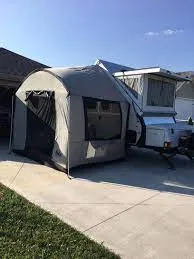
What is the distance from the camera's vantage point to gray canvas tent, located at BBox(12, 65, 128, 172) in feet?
26.9

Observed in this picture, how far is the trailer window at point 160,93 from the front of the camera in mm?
10266

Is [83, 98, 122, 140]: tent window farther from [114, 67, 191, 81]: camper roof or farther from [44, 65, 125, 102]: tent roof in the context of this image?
[114, 67, 191, 81]: camper roof

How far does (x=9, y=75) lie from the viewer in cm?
1288

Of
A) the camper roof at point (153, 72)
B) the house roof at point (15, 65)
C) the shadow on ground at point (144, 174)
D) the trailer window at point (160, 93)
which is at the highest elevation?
the house roof at point (15, 65)

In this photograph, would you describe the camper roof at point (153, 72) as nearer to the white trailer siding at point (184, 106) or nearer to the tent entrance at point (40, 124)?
the tent entrance at point (40, 124)

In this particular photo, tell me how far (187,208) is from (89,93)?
407cm

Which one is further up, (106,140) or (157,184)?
(106,140)

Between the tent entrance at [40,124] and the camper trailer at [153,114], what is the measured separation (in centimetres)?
244

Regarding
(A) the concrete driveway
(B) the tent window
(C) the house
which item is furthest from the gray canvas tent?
(C) the house

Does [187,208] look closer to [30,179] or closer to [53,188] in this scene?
[53,188]

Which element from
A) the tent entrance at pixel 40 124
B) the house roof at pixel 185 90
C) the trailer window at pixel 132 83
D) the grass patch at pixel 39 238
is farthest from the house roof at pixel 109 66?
the house roof at pixel 185 90

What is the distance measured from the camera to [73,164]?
8.19 meters

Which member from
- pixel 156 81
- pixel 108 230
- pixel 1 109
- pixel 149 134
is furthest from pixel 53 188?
pixel 1 109

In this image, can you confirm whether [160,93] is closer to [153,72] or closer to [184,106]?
[153,72]
